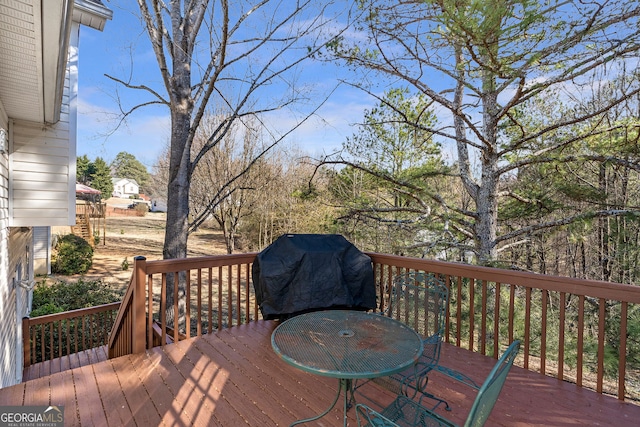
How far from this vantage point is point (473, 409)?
1.01 metres

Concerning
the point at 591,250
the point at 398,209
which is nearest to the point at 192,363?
the point at 398,209

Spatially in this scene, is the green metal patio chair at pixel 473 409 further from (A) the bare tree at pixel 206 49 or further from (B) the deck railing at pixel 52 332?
(B) the deck railing at pixel 52 332

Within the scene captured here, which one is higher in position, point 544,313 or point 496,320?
point 544,313

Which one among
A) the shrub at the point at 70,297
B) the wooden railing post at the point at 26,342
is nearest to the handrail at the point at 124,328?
the wooden railing post at the point at 26,342

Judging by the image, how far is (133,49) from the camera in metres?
5.89

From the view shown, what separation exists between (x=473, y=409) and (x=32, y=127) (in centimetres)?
536

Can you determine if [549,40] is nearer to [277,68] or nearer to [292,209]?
[277,68]

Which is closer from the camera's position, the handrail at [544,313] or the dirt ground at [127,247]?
the handrail at [544,313]

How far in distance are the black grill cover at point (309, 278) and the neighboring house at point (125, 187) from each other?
159ft

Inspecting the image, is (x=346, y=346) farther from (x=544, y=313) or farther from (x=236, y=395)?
(x=544, y=313)

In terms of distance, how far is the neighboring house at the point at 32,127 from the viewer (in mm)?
1897

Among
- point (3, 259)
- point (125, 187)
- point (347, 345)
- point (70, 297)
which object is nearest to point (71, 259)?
point (70, 297)

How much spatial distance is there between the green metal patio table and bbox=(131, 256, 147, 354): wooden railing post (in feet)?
5.09

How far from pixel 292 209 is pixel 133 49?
249 inches
